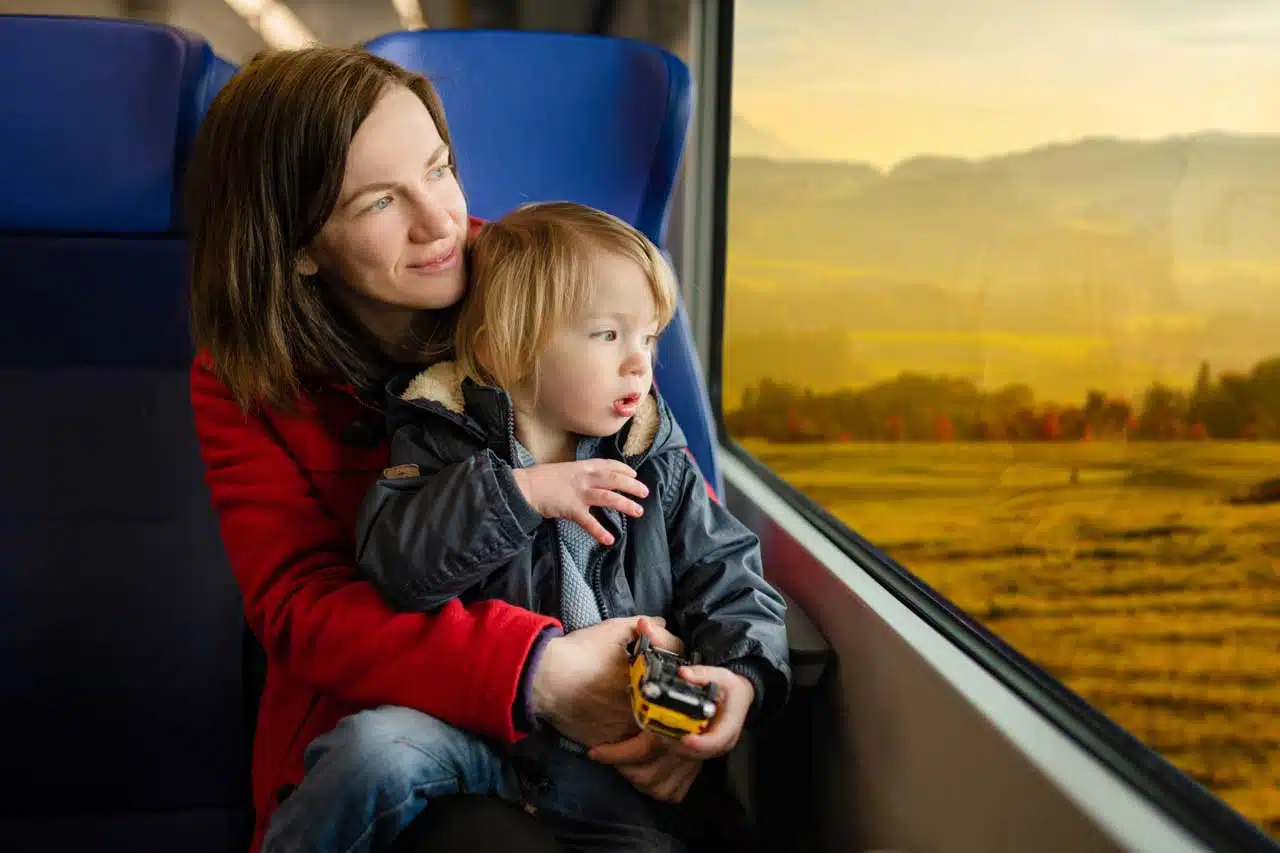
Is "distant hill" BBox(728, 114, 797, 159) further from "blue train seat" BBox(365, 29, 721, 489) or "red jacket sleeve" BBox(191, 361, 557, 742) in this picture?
"red jacket sleeve" BBox(191, 361, 557, 742)

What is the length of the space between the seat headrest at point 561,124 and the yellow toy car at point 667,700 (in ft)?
2.64

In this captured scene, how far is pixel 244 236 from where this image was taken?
3.85 feet

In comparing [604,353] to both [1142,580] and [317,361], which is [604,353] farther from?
[1142,580]

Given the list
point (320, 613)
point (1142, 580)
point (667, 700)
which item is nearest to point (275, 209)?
point (320, 613)

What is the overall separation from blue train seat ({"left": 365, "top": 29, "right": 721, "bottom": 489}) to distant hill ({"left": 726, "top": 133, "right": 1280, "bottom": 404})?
0.36 meters

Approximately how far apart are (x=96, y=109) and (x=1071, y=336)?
139 cm

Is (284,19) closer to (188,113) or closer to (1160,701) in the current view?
(188,113)

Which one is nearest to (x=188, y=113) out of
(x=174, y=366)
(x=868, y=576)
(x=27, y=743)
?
(x=174, y=366)

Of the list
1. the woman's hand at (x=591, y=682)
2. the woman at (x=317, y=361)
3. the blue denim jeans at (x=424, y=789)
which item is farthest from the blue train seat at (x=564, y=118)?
the blue denim jeans at (x=424, y=789)

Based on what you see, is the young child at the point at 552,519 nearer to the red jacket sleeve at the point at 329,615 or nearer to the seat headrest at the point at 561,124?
the red jacket sleeve at the point at 329,615

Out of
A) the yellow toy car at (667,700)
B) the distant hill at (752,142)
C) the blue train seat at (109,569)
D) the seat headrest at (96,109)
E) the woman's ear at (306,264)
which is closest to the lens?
the yellow toy car at (667,700)

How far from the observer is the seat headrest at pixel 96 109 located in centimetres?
155

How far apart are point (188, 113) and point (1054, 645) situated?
4.54 feet

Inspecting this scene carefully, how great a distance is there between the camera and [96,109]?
1.57 meters
